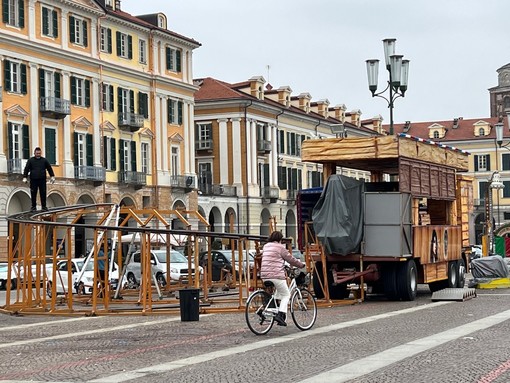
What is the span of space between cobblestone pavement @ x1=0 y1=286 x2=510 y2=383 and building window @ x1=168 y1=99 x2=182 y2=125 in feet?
164

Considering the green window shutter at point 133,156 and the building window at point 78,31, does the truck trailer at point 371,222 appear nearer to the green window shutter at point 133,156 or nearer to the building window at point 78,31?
the building window at point 78,31

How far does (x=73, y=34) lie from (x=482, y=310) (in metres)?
43.5

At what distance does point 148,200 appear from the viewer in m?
70.0

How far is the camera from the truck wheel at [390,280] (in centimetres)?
2641

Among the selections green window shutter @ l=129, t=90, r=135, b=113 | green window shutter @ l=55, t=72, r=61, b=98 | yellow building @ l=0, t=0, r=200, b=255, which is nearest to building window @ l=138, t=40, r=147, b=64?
yellow building @ l=0, t=0, r=200, b=255

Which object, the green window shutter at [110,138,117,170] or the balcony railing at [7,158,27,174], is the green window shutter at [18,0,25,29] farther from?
the green window shutter at [110,138,117,170]

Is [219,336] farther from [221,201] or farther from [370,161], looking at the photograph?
[221,201]

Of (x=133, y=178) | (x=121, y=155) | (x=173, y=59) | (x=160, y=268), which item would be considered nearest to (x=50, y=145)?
(x=121, y=155)

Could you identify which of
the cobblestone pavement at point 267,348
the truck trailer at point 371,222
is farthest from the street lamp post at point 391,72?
the cobblestone pavement at point 267,348

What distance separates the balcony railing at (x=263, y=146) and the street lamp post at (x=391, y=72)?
172 ft

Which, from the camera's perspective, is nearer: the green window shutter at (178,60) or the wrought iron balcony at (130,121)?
the wrought iron balcony at (130,121)

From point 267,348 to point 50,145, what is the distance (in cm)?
4561

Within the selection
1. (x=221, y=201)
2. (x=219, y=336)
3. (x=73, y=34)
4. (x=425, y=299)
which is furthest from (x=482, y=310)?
(x=221, y=201)

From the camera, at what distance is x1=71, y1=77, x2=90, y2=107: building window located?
62.1 metres
